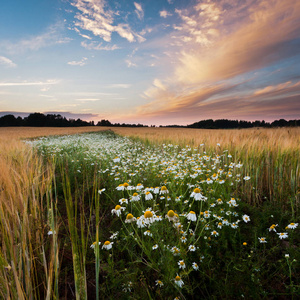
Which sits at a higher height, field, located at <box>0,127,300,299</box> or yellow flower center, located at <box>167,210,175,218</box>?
yellow flower center, located at <box>167,210,175,218</box>

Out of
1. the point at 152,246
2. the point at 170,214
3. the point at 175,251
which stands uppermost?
the point at 170,214

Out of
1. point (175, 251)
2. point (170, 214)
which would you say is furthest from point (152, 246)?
point (170, 214)

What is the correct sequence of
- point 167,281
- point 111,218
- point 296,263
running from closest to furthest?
point 167,281, point 296,263, point 111,218

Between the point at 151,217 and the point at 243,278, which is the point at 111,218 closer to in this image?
the point at 151,217

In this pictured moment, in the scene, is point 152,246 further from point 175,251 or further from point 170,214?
point 170,214

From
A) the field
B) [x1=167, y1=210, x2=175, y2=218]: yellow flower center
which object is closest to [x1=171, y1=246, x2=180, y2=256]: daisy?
the field

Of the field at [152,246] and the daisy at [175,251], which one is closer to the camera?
the field at [152,246]

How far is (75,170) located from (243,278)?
491 centimetres

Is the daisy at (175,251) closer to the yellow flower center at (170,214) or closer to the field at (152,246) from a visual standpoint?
the field at (152,246)

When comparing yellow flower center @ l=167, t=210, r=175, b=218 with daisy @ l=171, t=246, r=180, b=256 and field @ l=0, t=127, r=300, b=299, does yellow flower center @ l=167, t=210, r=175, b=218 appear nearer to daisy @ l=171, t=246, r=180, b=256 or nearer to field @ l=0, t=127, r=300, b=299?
field @ l=0, t=127, r=300, b=299

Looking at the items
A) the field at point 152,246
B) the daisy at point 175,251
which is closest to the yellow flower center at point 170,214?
the field at point 152,246

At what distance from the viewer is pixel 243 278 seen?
68.5 inches

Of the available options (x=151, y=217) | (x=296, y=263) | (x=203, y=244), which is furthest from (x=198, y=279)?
(x=296, y=263)

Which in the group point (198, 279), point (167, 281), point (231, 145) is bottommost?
point (198, 279)
